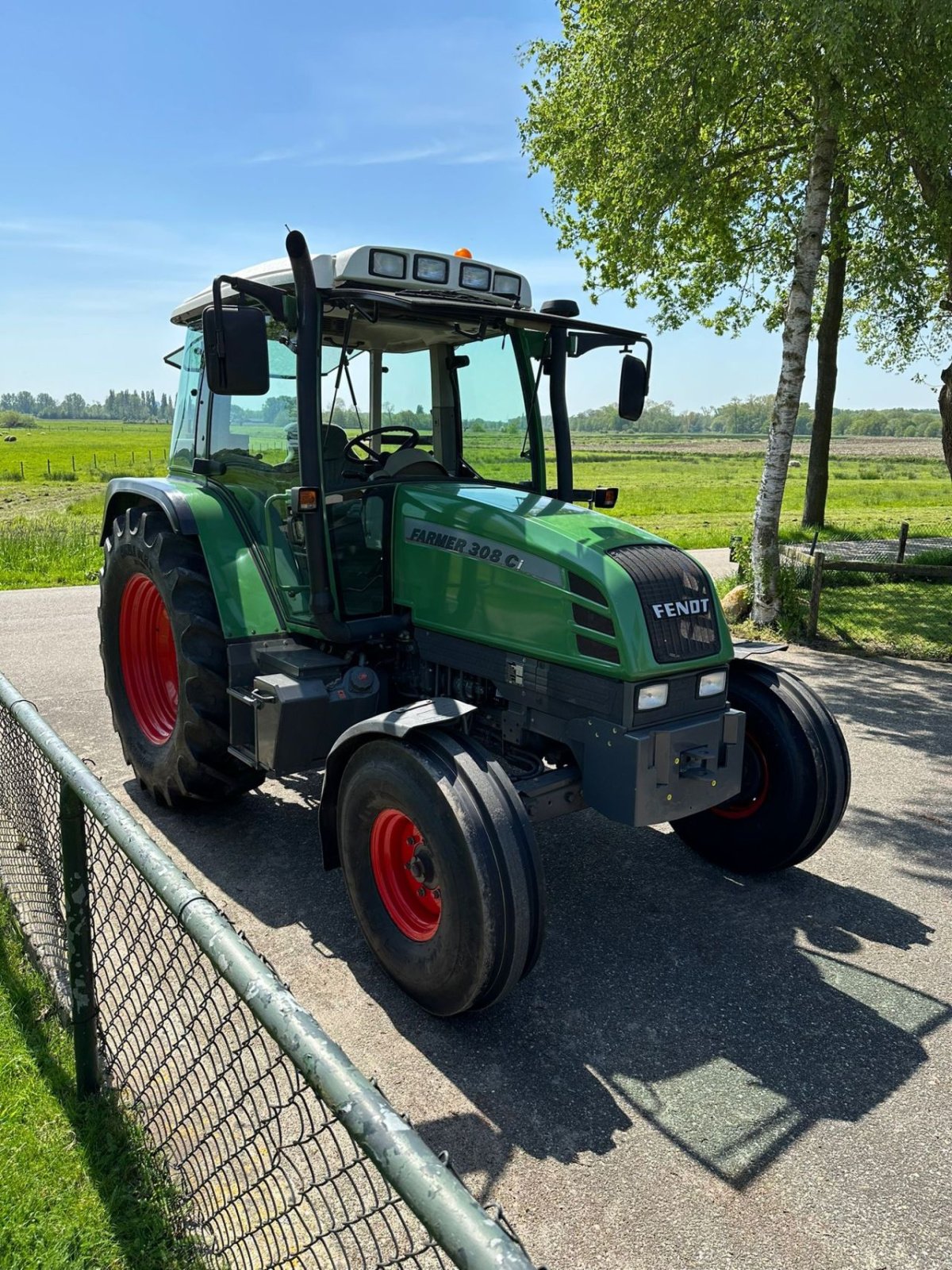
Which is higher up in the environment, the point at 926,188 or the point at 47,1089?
the point at 926,188

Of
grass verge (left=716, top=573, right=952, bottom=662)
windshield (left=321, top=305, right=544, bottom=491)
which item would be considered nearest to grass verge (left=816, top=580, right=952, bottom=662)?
grass verge (left=716, top=573, right=952, bottom=662)

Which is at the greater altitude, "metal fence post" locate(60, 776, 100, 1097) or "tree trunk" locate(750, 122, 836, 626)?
"tree trunk" locate(750, 122, 836, 626)

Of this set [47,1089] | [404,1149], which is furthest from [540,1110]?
[404,1149]

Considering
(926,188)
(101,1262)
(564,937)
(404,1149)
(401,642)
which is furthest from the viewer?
(926,188)

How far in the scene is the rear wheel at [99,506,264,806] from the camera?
4453 millimetres

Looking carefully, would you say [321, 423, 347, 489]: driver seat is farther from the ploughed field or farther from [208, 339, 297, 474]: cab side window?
the ploughed field

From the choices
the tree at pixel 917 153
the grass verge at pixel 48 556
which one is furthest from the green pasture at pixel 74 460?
the tree at pixel 917 153

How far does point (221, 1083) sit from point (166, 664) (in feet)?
8.96

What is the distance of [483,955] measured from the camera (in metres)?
2.98

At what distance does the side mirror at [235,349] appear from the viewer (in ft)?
11.7

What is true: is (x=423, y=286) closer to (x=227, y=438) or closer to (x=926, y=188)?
(x=227, y=438)

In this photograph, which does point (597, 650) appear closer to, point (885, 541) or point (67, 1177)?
point (67, 1177)

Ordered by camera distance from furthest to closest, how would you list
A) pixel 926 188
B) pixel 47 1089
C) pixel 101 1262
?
pixel 926 188, pixel 47 1089, pixel 101 1262

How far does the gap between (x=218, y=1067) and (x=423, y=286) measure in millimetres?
3110
